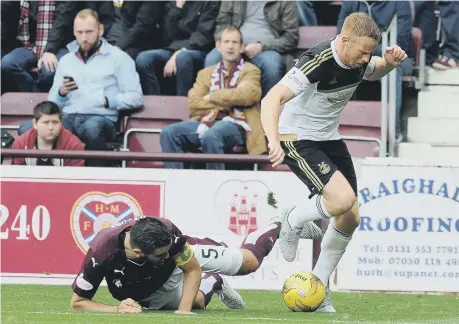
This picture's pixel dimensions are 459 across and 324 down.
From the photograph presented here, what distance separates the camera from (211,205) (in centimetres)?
1113

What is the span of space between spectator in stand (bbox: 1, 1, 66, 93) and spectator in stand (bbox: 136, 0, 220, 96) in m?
1.13

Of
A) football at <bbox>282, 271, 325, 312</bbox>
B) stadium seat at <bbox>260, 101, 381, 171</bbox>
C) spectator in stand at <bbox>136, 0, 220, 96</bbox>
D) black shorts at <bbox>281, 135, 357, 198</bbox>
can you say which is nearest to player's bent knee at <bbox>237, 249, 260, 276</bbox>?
football at <bbox>282, 271, 325, 312</bbox>

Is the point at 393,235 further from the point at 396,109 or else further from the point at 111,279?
the point at 111,279

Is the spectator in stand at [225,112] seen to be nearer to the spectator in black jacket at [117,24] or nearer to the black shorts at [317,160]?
the spectator in black jacket at [117,24]

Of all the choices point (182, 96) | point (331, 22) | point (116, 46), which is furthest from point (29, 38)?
point (331, 22)

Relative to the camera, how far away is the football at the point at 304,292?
332 inches

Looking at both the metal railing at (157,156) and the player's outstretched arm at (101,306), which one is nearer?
the player's outstretched arm at (101,306)

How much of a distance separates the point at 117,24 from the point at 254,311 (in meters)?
6.07

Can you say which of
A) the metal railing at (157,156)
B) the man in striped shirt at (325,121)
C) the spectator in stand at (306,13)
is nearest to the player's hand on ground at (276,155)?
the man in striped shirt at (325,121)

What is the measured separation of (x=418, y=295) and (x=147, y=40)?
15.9 feet

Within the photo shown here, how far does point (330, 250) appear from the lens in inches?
346

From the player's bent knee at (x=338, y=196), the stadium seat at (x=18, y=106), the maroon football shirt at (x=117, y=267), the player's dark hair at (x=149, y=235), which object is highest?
the stadium seat at (x=18, y=106)

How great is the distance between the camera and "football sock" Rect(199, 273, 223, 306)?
8.85m

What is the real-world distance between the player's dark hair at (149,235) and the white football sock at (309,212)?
137 cm
